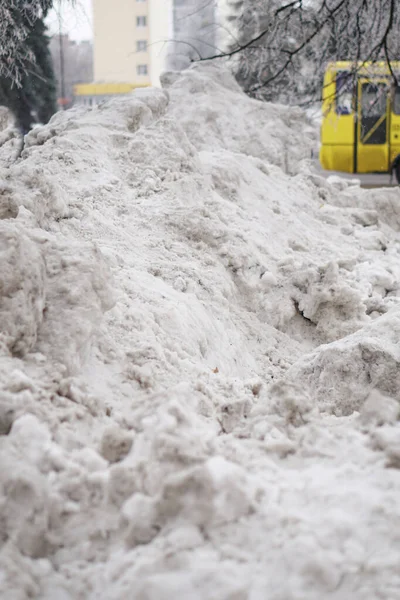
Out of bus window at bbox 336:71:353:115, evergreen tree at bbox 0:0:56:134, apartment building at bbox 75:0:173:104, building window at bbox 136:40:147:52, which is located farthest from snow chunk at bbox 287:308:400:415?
apartment building at bbox 75:0:173:104

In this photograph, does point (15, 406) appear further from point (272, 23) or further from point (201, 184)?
point (272, 23)

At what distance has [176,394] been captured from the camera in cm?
215

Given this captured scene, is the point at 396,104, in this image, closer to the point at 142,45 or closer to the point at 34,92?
the point at 142,45

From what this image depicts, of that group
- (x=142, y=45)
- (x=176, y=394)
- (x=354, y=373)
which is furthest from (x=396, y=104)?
(x=176, y=394)

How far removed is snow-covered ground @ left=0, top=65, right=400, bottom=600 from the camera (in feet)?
5.20

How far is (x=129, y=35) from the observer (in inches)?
569

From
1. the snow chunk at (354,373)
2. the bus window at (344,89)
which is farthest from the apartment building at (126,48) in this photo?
the snow chunk at (354,373)

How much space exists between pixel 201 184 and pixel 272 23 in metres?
1.47

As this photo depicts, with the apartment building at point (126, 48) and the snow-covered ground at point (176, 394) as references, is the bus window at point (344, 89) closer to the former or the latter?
the snow-covered ground at point (176, 394)

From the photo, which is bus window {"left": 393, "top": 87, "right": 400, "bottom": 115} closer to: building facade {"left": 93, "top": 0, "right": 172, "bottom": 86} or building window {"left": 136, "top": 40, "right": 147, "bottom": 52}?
building facade {"left": 93, "top": 0, "right": 172, "bottom": 86}

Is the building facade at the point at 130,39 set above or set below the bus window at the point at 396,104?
above

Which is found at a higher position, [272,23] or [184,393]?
[272,23]

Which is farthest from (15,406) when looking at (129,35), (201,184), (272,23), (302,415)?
(129,35)

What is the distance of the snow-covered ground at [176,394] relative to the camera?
159cm
